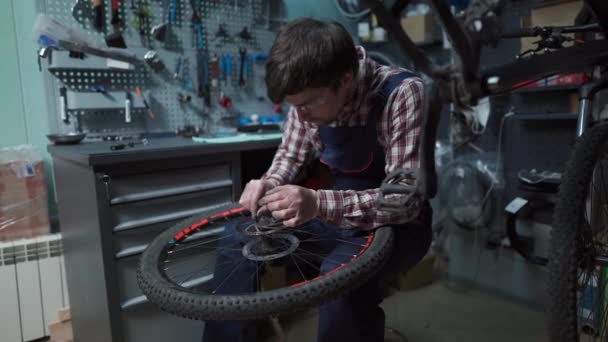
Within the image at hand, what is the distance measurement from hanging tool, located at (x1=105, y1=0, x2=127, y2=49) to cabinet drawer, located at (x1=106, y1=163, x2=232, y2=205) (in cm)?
75

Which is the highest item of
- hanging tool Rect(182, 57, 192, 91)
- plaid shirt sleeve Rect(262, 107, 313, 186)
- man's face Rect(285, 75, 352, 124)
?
hanging tool Rect(182, 57, 192, 91)

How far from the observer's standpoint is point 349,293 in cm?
82

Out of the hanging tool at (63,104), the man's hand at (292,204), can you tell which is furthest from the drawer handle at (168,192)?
the hanging tool at (63,104)

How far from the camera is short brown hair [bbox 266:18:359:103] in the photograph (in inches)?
34.9

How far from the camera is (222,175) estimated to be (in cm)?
149

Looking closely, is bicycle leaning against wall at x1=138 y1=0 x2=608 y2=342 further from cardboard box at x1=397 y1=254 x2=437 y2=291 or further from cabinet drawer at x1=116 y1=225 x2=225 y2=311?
cardboard box at x1=397 y1=254 x2=437 y2=291

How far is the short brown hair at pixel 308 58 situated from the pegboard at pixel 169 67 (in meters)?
1.10

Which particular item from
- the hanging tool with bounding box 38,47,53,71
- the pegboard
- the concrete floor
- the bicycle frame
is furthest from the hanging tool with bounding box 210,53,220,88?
the bicycle frame

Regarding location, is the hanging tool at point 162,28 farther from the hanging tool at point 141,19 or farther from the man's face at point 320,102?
the man's face at point 320,102

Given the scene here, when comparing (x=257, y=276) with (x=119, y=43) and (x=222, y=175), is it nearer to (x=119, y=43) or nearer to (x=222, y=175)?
(x=222, y=175)

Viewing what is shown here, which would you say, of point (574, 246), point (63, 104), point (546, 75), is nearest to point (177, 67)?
point (63, 104)

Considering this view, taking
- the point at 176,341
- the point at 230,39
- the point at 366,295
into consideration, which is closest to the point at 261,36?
the point at 230,39

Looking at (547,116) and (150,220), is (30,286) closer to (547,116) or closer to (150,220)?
(150,220)

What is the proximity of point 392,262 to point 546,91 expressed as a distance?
1376 mm
